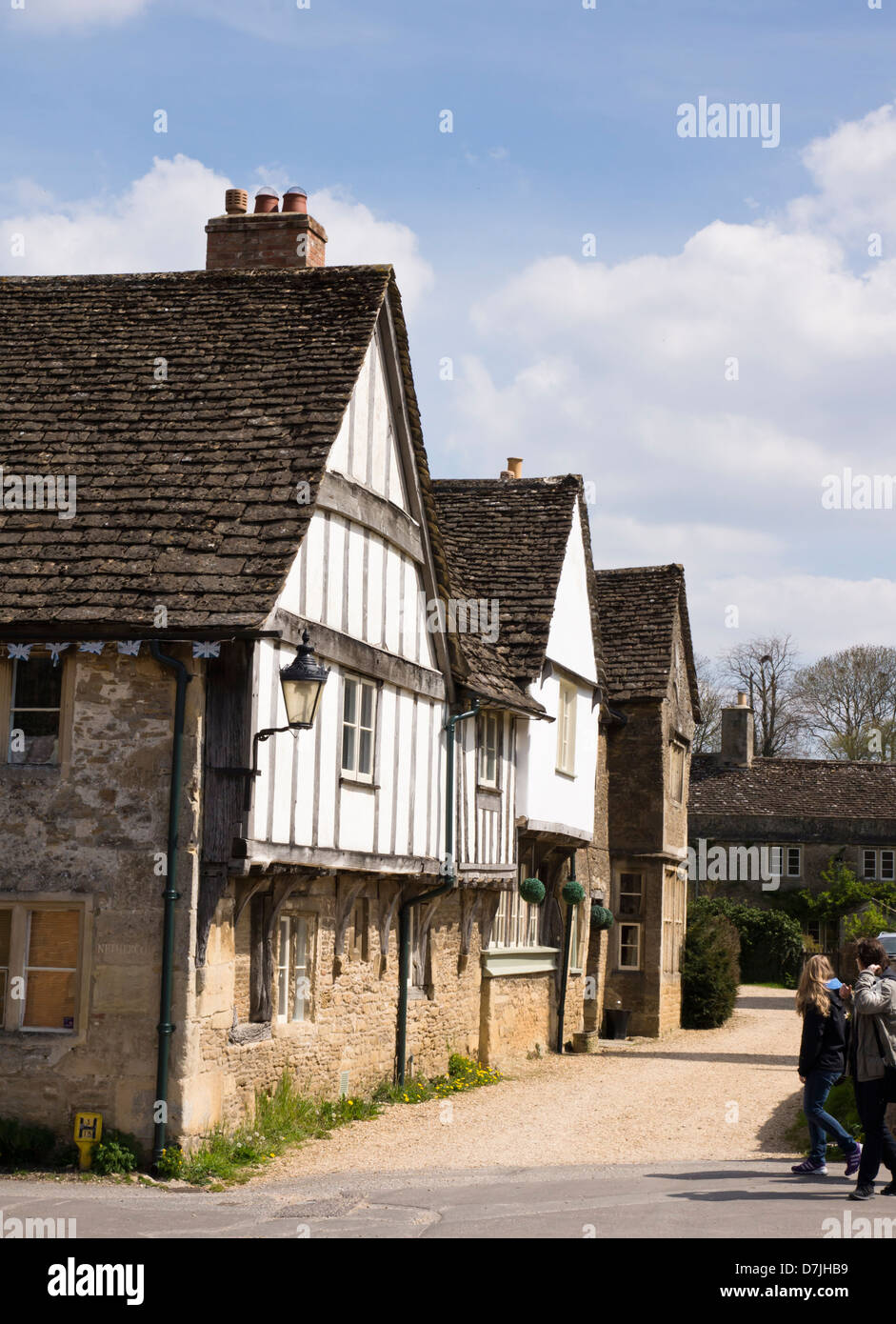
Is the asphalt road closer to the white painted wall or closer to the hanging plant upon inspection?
the white painted wall

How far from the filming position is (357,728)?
14.4 metres

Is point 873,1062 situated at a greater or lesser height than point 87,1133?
greater

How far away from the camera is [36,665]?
39.1 ft

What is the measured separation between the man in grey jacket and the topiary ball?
10736 millimetres

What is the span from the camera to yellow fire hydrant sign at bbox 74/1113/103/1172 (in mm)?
11062

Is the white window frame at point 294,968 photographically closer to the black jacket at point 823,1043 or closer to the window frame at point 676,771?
the black jacket at point 823,1043

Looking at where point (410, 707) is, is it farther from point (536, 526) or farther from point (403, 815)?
point (536, 526)

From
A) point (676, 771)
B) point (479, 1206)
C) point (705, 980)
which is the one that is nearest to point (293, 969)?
point (479, 1206)

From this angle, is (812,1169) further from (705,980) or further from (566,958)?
(705,980)

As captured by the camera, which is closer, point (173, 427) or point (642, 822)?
point (173, 427)

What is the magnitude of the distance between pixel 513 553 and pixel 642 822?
6.54 metres

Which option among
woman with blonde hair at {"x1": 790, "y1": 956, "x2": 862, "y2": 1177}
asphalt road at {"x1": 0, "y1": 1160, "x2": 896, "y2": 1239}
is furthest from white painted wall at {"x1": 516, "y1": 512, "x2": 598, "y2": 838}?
woman with blonde hair at {"x1": 790, "y1": 956, "x2": 862, "y2": 1177}

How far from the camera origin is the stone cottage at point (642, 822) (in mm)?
26203
